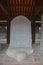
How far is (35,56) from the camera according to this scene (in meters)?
6.42

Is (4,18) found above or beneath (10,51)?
above

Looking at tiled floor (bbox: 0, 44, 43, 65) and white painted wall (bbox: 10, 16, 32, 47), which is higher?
white painted wall (bbox: 10, 16, 32, 47)

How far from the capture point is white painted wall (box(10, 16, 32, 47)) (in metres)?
7.51

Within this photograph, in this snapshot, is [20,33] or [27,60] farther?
[20,33]

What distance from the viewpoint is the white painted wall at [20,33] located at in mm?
7512

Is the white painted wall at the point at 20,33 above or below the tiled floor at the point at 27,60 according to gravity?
above

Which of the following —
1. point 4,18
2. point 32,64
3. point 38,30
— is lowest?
point 32,64

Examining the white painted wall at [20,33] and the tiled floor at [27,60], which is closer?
the tiled floor at [27,60]

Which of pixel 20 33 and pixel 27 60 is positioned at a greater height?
pixel 20 33

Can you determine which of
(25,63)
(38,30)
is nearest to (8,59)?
(25,63)

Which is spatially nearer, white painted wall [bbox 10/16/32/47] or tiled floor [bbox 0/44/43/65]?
tiled floor [bbox 0/44/43/65]

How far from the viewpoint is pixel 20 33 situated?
759cm

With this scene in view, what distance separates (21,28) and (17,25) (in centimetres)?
25

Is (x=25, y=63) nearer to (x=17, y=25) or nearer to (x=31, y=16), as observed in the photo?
(x=17, y=25)
